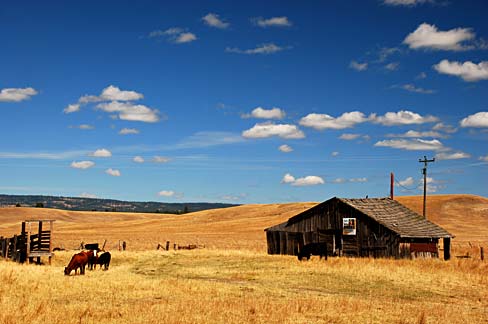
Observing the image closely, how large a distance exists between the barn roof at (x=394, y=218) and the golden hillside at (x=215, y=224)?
58.6ft

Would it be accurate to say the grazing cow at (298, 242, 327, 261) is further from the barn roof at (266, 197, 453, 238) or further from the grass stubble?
the barn roof at (266, 197, 453, 238)

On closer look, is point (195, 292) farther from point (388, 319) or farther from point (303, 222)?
point (303, 222)

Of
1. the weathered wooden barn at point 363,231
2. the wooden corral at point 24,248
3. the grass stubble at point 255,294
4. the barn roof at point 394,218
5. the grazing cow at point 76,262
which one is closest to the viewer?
A: the grass stubble at point 255,294

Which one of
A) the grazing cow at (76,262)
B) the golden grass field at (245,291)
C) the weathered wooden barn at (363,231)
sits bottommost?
the golden grass field at (245,291)

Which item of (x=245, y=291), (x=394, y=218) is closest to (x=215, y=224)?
(x=394, y=218)

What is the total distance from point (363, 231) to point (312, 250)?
4461mm

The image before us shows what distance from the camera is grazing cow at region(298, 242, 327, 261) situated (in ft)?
131

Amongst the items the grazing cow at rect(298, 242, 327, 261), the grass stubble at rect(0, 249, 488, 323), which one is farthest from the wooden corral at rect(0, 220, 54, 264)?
the grazing cow at rect(298, 242, 327, 261)

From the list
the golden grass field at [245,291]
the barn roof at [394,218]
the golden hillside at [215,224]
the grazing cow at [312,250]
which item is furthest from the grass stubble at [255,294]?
the golden hillside at [215,224]

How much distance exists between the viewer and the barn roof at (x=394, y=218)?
135ft

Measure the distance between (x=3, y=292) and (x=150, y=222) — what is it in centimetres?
10089

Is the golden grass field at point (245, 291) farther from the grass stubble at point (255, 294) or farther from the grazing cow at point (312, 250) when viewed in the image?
the grazing cow at point (312, 250)

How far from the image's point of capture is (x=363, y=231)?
42.3 m

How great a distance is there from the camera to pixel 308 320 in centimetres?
1574
